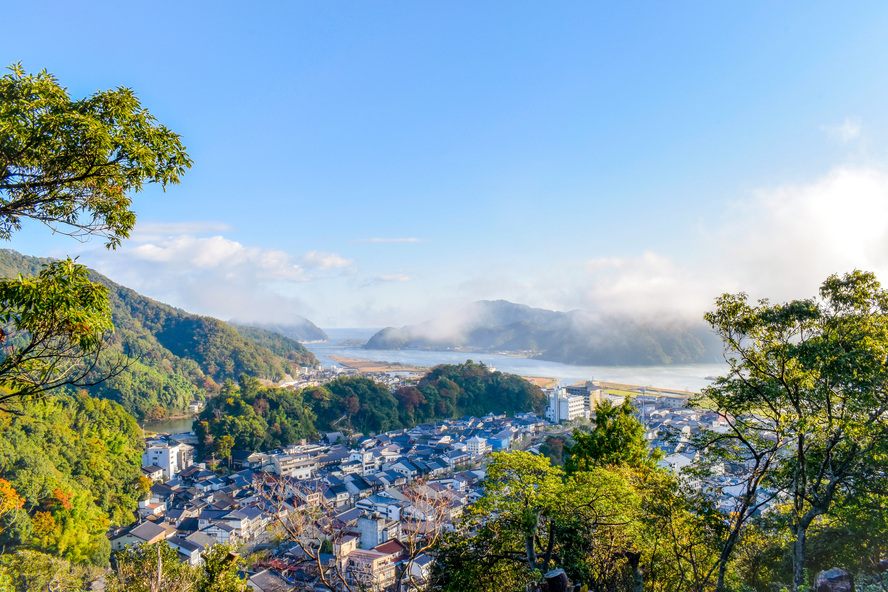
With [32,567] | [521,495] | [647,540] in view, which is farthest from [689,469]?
[32,567]

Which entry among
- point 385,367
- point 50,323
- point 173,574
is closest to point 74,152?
point 50,323

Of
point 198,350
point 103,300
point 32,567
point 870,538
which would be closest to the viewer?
point 103,300

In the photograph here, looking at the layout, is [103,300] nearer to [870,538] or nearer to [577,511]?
[577,511]

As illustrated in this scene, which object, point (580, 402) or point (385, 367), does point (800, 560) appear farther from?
point (385, 367)

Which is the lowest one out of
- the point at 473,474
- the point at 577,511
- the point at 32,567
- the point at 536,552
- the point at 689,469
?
the point at 473,474

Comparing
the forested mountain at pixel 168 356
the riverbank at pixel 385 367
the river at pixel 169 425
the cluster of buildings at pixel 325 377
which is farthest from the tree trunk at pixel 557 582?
the riverbank at pixel 385 367

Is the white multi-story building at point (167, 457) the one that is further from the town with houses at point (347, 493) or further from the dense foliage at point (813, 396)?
the dense foliage at point (813, 396)
